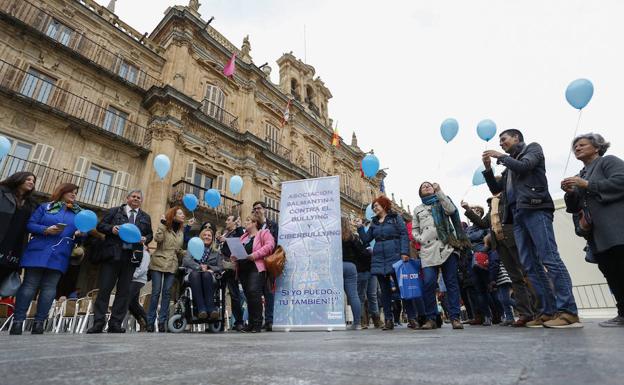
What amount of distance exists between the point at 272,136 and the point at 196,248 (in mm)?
13490

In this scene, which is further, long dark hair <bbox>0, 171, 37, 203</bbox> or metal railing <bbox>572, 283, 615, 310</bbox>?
metal railing <bbox>572, 283, 615, 310</bbox>

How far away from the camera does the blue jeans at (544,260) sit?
272cm

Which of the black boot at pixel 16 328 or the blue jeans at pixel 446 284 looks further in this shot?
the blue jeans at pixel 446 284

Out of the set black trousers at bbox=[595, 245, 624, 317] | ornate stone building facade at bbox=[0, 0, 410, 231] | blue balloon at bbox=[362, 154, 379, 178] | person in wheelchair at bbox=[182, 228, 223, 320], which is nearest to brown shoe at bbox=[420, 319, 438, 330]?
black trousers at bbox=[595, 245, 624, 317]

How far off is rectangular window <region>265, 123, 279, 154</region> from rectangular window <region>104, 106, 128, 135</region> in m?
6.72

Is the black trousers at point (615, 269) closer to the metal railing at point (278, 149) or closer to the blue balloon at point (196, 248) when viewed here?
the blue balloon at point (196, 248)

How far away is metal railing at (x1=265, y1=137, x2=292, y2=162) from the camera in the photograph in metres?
17.0

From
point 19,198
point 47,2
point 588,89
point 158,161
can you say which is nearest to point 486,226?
point 588,89

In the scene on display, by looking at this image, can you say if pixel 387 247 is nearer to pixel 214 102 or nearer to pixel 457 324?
pixel 457 324

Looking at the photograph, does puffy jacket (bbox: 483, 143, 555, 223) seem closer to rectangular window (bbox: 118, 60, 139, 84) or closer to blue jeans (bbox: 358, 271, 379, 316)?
blue jeans (bbox: 358, 271, 379, 316)

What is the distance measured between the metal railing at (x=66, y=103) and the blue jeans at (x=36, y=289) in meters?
9.03

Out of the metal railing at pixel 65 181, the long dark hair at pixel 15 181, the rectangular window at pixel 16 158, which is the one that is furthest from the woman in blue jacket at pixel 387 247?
the rectangular window at pixel 16 158

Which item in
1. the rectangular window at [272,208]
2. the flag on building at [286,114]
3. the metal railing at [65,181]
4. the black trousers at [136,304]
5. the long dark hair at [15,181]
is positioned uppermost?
the flag on building at [286,114]

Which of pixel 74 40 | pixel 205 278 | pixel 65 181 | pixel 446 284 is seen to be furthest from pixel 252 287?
pixel 74 40
